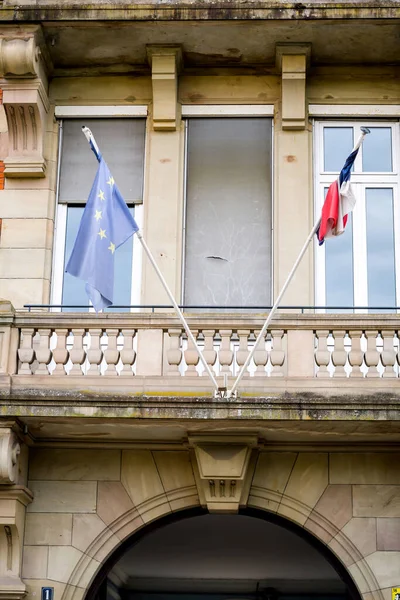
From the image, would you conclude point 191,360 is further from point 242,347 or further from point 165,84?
point 165,84

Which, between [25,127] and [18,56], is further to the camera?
[25,127]

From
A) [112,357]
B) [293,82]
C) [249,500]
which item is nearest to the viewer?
[112,357]

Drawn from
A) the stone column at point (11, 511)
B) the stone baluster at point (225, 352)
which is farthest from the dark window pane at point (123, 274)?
the stone column at point (11, 511)

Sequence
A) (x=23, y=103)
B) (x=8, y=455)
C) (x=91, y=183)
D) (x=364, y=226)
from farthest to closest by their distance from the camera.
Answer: (x=91, y=183) → (x=364, y=226) → (x=23, y=103) → (x=8, y=455)

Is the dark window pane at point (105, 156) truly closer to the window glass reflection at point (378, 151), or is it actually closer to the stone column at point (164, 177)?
the stone column at point (164, 177)

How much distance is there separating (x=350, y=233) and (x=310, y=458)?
2.91 m

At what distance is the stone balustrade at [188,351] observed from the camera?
496 inches

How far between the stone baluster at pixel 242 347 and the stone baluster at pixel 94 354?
141 cm

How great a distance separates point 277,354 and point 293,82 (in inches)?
148

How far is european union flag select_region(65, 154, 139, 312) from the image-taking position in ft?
40.6

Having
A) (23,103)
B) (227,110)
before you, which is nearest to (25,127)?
(23,103)

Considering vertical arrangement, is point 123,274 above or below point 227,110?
below

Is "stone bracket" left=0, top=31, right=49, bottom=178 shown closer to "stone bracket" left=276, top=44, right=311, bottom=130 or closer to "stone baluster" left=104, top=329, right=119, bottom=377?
"stone baluster" left=104, top=329, right=119, bottom=377

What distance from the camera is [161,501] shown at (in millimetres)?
13117
